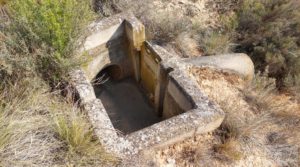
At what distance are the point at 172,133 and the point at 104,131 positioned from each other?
92cm

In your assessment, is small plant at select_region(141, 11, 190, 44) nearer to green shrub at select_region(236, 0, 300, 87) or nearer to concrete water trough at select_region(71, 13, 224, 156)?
concrete water trough at select_region(71, 13, 224, 156)

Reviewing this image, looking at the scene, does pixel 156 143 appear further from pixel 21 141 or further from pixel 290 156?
pixel 290 156

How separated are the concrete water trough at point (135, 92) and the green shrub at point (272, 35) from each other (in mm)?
2434

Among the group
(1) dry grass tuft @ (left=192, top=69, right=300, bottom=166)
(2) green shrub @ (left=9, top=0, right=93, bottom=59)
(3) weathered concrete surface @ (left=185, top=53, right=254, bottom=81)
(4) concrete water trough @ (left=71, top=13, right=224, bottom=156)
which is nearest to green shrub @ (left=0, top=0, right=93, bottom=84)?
(2) green shrub @ (left=9, top=0, right=93, bottom=59)

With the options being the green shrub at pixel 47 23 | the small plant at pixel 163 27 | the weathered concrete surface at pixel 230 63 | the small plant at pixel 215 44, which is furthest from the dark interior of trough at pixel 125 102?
the green shrub at pixel 47 23

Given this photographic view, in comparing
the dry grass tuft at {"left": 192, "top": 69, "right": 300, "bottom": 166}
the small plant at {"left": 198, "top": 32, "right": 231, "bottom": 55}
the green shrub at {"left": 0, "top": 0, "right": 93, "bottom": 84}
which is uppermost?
the green shrub at {"left": 0, "top": 0, "right": 93, "bottom": 84}

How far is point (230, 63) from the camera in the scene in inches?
234

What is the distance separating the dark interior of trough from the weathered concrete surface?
1.48 m

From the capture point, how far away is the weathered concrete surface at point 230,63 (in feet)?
19.1

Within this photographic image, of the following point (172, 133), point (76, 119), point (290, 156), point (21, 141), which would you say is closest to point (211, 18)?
point (290, 156)

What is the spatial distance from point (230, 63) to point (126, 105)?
7.91 feet

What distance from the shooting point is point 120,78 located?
22.8 ft

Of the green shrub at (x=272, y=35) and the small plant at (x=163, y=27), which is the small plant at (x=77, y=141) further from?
the green shrub at (x=272, y=35)

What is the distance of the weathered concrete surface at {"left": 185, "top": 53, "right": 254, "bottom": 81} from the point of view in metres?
5.83
